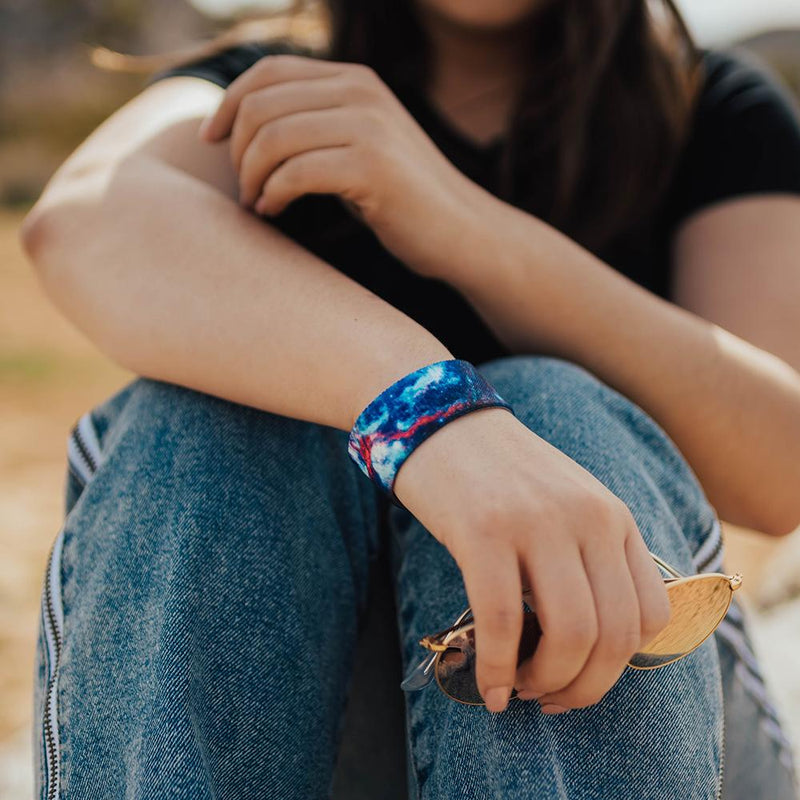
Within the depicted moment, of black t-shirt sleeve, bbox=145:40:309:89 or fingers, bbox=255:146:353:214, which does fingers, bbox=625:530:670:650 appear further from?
black t-shirt sleeve, bbox=145:40:309:89

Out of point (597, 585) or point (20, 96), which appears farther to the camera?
point (20, 96)

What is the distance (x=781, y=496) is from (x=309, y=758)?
625 mm

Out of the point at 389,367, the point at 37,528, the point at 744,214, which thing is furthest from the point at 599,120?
the point at 37,528

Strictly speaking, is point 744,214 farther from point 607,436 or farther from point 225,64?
point 225,64

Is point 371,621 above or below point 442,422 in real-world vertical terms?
below

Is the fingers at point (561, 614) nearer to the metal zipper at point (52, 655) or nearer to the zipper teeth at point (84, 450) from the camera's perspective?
the metal zipper at point (52, 655)

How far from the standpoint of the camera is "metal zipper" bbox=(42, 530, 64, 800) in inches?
25.6

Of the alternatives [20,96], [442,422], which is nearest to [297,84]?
[442,422]

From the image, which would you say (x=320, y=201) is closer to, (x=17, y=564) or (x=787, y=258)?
(x=787, y=258)

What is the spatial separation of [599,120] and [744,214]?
28 centimetres

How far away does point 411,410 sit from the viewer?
623mm

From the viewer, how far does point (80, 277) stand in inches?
31.9

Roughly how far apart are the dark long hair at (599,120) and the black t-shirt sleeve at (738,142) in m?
0.03

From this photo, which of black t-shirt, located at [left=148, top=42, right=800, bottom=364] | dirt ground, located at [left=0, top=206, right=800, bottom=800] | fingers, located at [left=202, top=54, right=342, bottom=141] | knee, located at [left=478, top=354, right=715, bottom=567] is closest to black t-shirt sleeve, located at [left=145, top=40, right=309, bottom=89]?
black t-shirt, located at [left=148, top=42, right=800, bottom=364]
